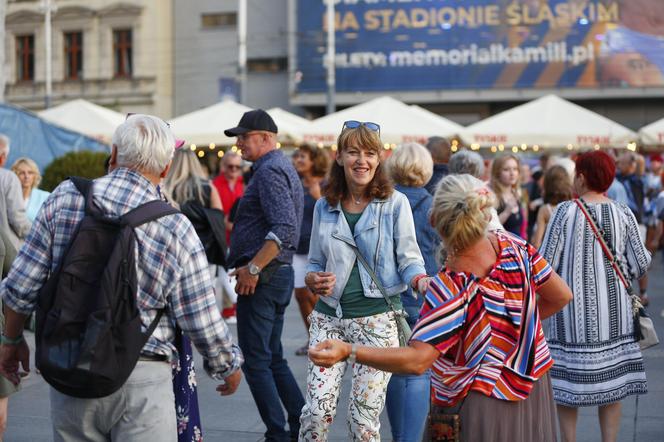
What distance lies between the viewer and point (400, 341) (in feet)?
15.5

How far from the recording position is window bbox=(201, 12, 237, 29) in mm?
40250

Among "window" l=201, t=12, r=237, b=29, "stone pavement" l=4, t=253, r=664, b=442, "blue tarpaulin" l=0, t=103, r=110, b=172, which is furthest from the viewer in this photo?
"window" l=201, t=12, r=237, b=29

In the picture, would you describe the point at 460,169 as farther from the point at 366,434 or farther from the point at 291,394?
the point at 366,434

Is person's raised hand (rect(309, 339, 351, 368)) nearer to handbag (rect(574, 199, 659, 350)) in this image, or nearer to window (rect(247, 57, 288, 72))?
handbag (rect(574, 199, 659, 350))

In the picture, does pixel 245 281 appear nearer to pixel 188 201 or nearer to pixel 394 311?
pixel 394 311

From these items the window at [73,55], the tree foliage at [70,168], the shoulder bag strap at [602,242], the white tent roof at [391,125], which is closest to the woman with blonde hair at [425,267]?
the shoulder bag strap at [602,242]

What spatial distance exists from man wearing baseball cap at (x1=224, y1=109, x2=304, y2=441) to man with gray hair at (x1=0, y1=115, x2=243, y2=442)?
1797 millimetres

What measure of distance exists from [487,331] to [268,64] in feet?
123

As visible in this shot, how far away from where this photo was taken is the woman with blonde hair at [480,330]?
3236 mm

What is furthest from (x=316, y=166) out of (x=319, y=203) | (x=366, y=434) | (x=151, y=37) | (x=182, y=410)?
(x=151, y=37)

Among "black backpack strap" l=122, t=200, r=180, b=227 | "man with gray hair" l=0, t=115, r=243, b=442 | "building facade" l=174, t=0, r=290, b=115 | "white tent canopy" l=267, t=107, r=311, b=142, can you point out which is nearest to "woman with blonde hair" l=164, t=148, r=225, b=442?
"man with gray hair" l=0, t=115, r=243, b=442

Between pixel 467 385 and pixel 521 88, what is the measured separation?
35278 millimetres

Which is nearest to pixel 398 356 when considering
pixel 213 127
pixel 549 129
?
pixel 213 127

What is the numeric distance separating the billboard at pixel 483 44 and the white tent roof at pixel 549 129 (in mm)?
16630
